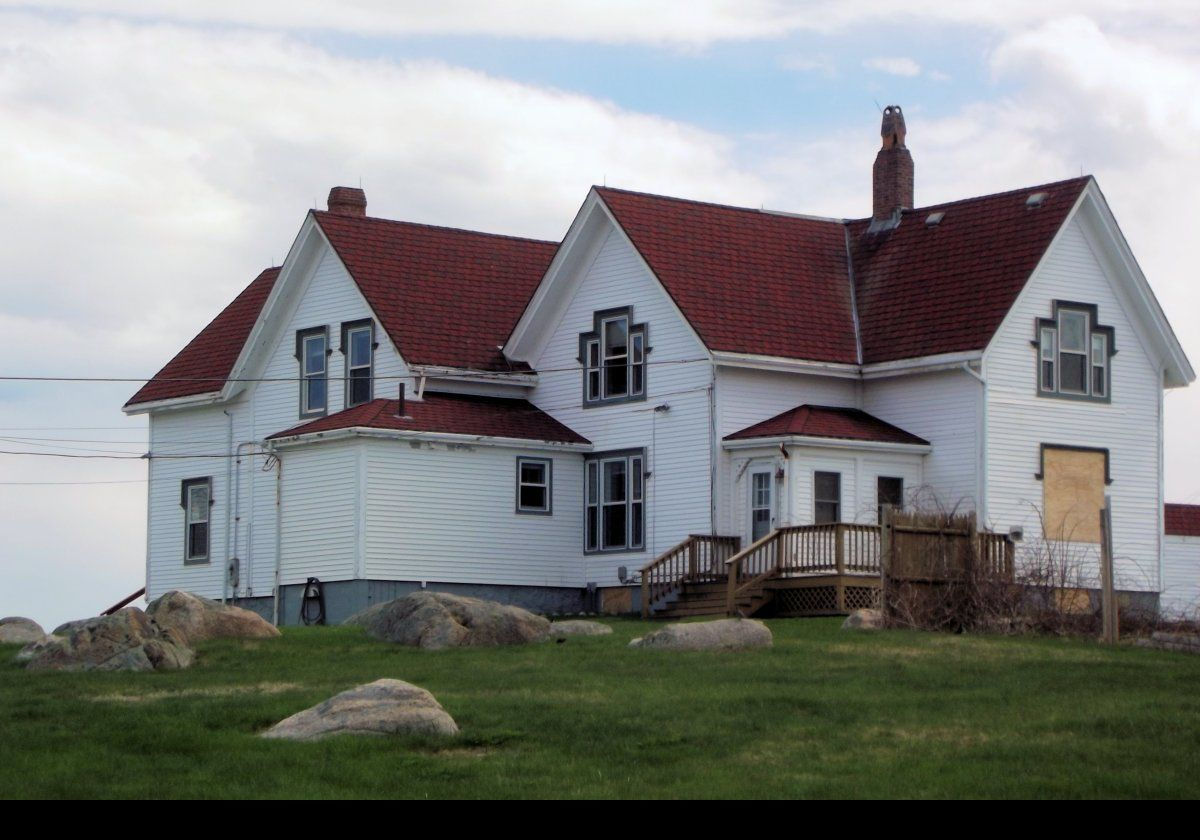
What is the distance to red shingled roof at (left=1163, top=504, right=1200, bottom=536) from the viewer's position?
50.0 m

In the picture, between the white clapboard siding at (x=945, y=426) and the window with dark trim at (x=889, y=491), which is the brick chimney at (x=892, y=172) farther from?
the window with dark trim at (x=889, y=491)

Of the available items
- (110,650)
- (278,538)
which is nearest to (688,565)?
(278,538)

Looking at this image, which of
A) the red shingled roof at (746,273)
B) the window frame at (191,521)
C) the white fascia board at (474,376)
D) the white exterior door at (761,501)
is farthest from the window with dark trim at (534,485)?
the window frame at (191,521)

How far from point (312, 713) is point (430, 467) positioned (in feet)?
64.2

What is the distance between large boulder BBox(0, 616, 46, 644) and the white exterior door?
1292 centimetres

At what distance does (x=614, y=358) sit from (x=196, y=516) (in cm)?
1056

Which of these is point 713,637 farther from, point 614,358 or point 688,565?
point 614,358

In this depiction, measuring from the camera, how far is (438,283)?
4159cm

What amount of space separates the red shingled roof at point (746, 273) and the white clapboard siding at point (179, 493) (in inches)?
422

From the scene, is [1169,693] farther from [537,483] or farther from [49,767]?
[537,483]

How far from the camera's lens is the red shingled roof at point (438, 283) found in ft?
131

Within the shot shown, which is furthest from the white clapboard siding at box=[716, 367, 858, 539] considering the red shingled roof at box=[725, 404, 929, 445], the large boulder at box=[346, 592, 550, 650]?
the large boulder at box=[346, 592, 550, 650]

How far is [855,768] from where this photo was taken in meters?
15.6

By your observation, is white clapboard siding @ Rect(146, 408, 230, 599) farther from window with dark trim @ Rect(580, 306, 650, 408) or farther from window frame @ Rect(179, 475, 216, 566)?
window with dark trim @ Rect(580, 306, 650, 408)
